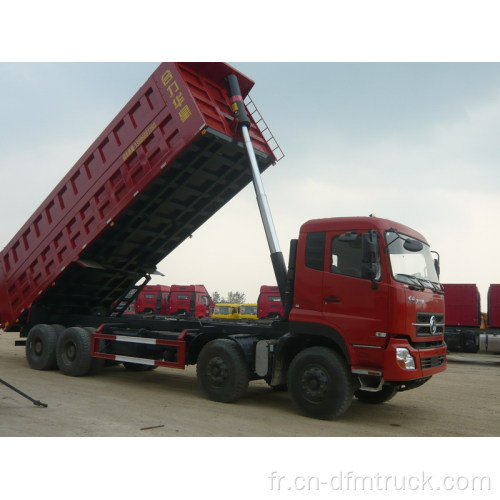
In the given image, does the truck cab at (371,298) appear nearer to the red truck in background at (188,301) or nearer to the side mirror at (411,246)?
the side mirror at (411,246)

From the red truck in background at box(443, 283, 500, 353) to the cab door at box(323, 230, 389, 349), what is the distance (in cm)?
1176

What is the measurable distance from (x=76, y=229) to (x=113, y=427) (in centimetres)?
462

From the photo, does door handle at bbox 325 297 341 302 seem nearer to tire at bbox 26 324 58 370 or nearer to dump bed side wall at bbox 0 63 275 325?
dump bed side wall at bbox 0 63 275 325

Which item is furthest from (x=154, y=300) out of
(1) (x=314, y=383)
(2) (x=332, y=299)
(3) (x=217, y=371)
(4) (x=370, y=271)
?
(4) (x=370, y=271)

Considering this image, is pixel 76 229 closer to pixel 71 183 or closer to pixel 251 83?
pixel 71 183

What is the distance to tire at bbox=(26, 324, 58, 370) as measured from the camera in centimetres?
976

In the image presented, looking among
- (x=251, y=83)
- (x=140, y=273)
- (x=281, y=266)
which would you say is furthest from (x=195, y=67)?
(x=140, y=273)

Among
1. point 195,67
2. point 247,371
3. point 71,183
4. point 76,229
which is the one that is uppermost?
point 195,67

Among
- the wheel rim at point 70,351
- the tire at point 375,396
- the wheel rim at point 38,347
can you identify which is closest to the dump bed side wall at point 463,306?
the tire at point 375,396

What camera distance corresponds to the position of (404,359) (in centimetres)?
587

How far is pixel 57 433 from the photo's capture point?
17.1 feet

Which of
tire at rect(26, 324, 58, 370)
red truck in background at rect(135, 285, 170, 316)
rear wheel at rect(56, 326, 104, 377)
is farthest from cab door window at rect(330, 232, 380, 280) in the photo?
red truck in background at rect(135, 285, 170, 316)

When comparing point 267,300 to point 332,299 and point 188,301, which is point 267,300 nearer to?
point 188,301

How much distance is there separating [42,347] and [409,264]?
24.5 ft
